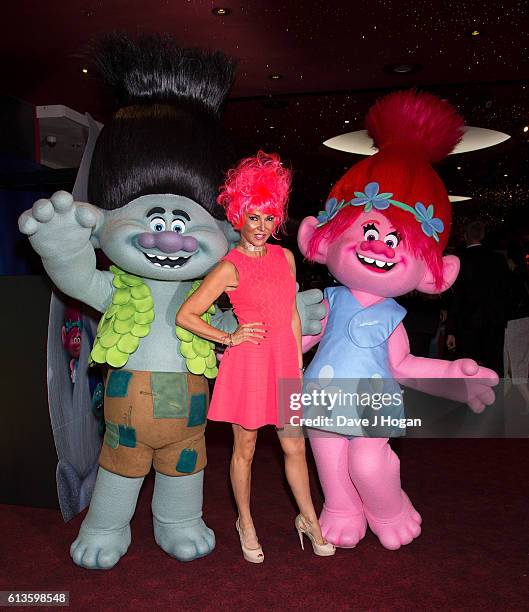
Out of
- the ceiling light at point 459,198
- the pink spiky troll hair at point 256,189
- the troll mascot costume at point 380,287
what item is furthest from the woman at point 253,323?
the ceiling light at point 459,198

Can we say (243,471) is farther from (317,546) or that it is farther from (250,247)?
(250,247)

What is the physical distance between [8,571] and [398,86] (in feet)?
16.4

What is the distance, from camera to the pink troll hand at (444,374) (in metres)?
2.38

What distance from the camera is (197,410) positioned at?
88.5 inches

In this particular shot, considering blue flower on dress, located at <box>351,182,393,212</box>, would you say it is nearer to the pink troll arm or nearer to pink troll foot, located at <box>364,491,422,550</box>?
the pink troll arm

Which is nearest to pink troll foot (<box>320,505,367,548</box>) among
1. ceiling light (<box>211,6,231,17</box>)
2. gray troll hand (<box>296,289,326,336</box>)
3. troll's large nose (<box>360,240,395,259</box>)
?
gray troll hand (<box>296,289,326,336</box>)

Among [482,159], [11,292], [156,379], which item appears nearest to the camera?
[156,379]

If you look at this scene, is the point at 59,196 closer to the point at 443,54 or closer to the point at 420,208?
the point at 420,208

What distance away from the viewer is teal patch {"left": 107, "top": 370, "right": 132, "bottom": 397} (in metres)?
2.18

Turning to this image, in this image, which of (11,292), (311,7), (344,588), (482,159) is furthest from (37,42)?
(482,159)

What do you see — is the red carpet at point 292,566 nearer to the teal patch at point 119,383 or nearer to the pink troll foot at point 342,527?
the pink troll foot at point 342,527

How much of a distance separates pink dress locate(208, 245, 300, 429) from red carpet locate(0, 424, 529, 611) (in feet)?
1.63

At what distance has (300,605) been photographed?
2.00m

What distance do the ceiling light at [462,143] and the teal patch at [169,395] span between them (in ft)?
17.6
